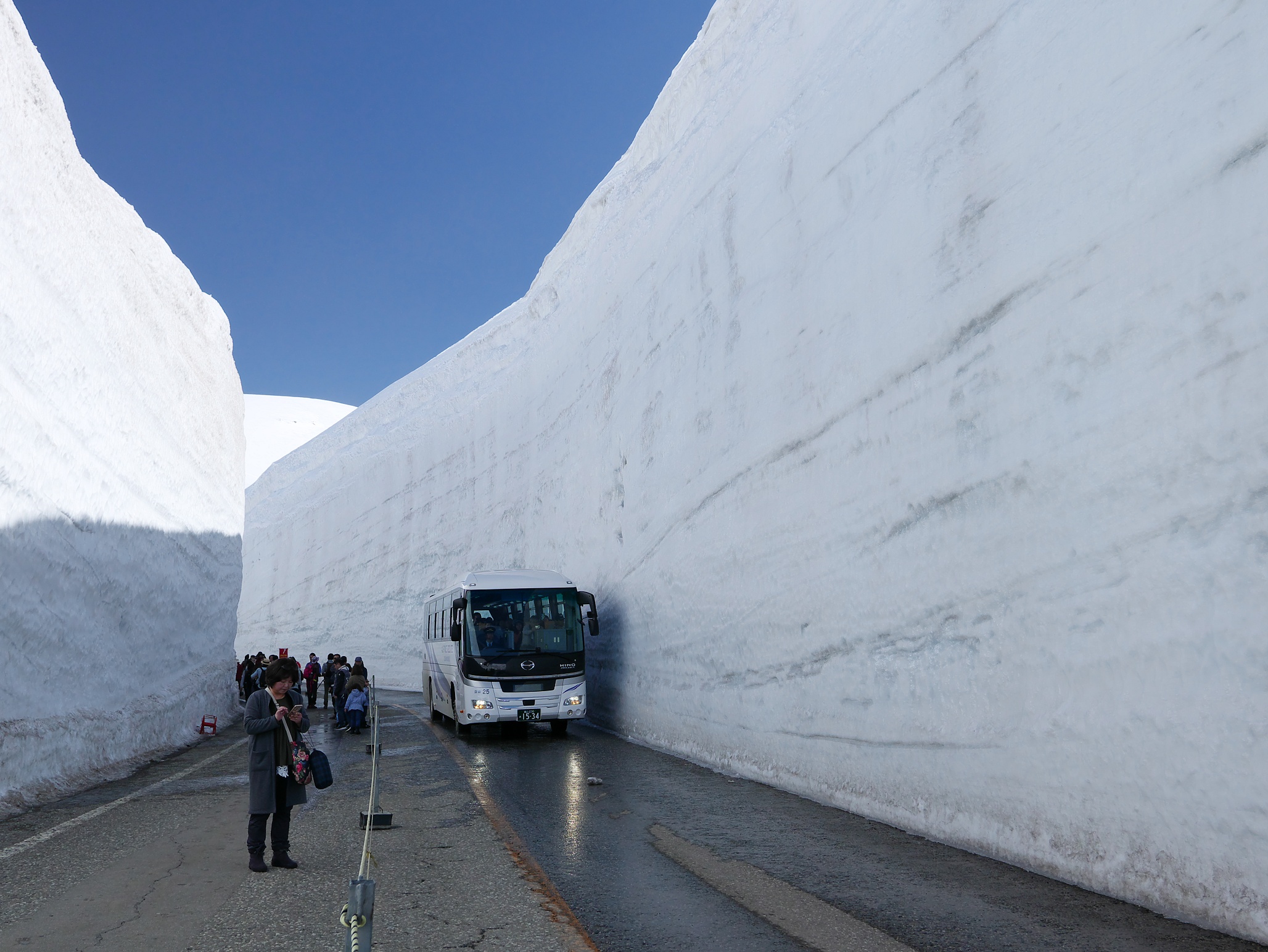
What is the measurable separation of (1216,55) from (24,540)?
11484 mm

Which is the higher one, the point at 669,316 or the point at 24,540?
the point at 669,316

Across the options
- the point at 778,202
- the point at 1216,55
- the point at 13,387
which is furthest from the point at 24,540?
the point at 1216,55

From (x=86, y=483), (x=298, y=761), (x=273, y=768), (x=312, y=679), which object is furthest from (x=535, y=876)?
(x=312, y=679)

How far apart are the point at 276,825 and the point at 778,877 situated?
10.4ft

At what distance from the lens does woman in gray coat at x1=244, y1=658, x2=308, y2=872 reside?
580cm

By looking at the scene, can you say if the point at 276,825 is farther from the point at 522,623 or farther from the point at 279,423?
the point at 279,423

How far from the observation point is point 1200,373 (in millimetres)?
4781

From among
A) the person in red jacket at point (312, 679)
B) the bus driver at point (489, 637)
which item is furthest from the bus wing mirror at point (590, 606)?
the person in red jacket at point (312, 679)

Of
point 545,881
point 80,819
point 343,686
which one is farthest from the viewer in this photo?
point 343,686

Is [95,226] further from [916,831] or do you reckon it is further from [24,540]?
[916,831]

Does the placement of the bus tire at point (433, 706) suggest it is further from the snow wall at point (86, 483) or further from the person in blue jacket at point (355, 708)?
the snow wall at point (86, 483)

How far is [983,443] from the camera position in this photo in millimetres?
6637

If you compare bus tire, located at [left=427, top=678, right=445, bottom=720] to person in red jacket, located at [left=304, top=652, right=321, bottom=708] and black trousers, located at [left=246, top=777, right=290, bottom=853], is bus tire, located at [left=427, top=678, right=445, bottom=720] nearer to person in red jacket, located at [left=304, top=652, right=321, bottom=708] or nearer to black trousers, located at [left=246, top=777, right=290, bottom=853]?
person in red jacket, located at [left=304, top=652, right=321, bottom=708]

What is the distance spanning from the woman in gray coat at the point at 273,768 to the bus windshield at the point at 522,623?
8.21 metres
